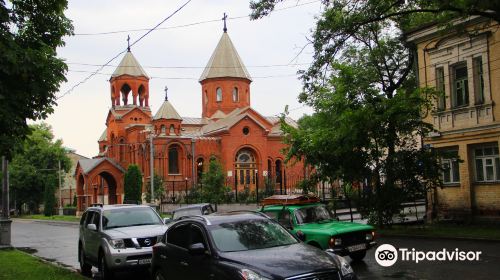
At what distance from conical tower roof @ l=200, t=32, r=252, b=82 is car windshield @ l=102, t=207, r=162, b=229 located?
4800 centimetres

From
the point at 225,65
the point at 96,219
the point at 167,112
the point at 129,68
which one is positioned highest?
the point at 225,65

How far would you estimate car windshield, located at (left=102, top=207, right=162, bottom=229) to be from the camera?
12.8 metres

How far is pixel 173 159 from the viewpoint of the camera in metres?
54.8

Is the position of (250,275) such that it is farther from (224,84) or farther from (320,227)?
(224,84)

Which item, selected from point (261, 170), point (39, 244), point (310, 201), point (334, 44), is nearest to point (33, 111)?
point (310, 201)

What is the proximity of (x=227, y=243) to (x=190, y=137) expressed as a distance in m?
47.6

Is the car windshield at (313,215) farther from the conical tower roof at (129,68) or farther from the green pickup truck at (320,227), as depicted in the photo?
the conical tower roof at (129,68)

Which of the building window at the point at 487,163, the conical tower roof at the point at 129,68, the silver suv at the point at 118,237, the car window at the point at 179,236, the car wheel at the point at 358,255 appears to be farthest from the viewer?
the conical tower roof at the point at 129,68

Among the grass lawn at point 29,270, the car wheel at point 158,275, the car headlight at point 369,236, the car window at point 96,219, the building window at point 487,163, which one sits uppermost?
the building window at point 487,163

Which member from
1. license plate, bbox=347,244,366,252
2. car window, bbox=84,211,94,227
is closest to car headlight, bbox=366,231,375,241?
license plate, bbox=347,244,366,252

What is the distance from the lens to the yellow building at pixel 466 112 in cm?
1961

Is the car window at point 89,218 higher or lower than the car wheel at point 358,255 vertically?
higher

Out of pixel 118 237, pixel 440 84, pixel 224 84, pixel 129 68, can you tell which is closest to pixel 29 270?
pixel 118 237

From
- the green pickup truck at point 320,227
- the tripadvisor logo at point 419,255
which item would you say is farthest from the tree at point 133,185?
the tripadvisor logo at point 419,255
